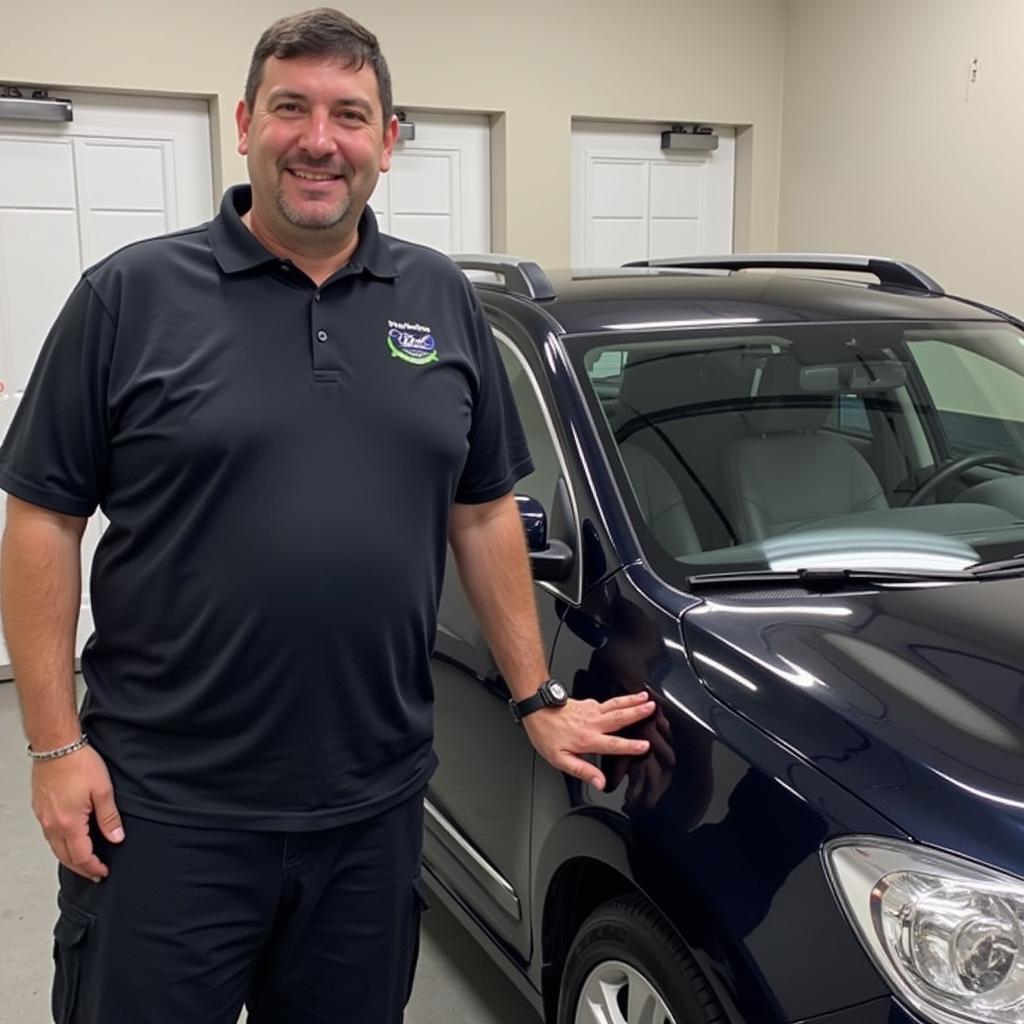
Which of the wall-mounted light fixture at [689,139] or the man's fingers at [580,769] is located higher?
the wall-mounted light fixture at [689,139]

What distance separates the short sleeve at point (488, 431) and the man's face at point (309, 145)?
0.26 meters

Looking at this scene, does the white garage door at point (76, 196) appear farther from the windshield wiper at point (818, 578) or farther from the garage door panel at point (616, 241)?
the windshield wiper at point (818, 578)

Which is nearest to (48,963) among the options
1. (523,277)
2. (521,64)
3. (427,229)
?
(523,277)

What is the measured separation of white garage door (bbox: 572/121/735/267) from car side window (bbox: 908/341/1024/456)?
10.8 feet

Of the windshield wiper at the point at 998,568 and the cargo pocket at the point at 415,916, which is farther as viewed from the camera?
the windshield wiper at the point at 998,568

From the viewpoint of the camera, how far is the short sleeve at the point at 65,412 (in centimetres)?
130

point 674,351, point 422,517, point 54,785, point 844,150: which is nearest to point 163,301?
point 422,517

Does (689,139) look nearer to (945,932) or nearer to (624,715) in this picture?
(624,715)

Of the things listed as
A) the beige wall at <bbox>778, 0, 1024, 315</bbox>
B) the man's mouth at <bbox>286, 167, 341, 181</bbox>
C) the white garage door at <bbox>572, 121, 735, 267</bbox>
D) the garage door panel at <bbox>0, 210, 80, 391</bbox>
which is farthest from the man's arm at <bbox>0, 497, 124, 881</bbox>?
the white garage door at <bbox>572, 121, 735, 267</bbox>

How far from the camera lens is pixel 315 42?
4.58 feet

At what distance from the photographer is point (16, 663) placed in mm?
1358

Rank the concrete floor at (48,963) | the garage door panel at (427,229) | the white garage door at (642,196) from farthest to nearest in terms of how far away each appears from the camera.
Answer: the white garage door at (642,196), the garage door panel at (427,229), the concrete floor at (48,963)

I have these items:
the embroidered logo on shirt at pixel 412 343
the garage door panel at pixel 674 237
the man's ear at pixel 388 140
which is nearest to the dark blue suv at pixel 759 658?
the embroidered logo on shirt at pixel 412 343

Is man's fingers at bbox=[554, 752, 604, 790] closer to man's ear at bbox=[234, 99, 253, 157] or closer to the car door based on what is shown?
the car door
